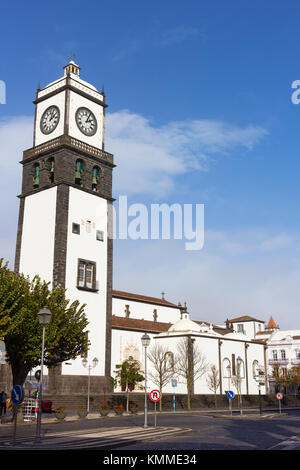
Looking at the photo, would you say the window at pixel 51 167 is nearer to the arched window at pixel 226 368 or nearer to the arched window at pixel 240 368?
the arched window at pixel 226 368

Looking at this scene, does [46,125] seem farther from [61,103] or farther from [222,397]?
[222,397]

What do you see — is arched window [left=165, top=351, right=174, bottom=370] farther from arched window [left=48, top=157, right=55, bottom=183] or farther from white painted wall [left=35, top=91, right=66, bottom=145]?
white painted wall [left=35, top=91, right=66, bottom=145]

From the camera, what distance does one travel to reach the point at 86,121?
53.1m

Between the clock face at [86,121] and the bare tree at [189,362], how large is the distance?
26.2 metres

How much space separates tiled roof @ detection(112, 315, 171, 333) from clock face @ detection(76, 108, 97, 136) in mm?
21423

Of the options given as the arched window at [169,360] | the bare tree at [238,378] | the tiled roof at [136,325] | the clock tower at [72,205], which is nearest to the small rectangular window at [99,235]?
the clock tower at [72,205]

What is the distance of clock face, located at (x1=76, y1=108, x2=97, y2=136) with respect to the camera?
52312mm

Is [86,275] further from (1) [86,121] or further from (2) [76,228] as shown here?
(1) [86,121]

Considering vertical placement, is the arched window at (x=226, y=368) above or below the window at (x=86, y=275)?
below

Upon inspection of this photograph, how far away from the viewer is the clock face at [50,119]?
172 feet

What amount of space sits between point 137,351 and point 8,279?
110 ft

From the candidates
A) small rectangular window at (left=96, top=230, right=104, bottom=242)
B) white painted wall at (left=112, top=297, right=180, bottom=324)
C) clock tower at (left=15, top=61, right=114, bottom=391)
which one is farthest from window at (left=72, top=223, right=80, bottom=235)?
white painted wall at (left=112, top=297, right=180, bottom=324)

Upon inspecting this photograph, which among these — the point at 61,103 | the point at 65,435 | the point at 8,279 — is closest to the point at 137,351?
the point at 61,103

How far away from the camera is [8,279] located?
27781 mm
